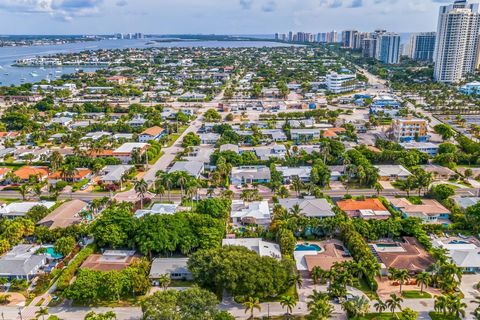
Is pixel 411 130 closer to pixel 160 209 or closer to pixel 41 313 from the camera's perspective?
pixel 160 209

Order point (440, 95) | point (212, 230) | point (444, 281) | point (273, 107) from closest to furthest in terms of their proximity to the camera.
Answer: point (444, 281), point (212, 230), point (273, 107), point (440, 95)

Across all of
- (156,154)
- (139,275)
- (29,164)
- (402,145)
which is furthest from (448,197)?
(29,164)

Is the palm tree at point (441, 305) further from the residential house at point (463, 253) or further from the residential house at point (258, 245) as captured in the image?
the residential house at point (258, 245)

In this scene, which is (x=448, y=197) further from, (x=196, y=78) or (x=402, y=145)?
(x=196, y=78)

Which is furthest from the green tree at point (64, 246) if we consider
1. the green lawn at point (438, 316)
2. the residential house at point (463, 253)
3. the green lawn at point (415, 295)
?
the residential house at point (463, 253)

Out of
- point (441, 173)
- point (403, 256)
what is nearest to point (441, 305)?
point (403, 256)

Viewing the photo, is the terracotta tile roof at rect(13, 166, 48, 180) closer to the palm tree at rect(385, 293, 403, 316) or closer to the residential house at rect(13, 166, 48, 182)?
the residential house at rect(13, 166, 48, 182)
